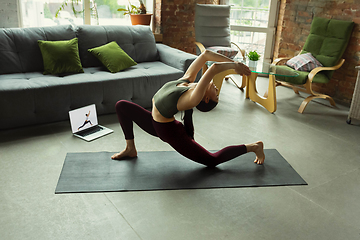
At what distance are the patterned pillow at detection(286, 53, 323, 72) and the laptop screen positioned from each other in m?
2.66

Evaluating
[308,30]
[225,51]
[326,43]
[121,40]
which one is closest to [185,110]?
[121,40]

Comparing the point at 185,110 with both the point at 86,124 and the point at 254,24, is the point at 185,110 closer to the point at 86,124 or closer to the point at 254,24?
the point at 86,124

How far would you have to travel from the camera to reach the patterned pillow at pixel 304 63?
4250 millimetres

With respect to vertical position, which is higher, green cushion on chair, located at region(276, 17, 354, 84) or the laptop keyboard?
green cushion on chair, located at region(276, 17, 354, 84)

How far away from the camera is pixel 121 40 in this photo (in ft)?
13.7

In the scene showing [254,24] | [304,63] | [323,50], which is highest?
[254,24]

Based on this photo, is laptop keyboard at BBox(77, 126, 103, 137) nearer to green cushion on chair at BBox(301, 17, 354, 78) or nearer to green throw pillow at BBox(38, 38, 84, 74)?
green throw pillow at BBox(38, 38, 84, 74)

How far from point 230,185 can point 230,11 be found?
3664 millimetres

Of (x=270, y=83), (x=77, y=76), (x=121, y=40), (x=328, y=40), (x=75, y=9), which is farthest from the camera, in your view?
(x=75, y=9)

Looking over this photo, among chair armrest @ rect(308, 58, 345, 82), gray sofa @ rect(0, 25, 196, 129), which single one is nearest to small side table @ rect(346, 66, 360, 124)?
chair armrest @ rect(308, 58, 345, 82)

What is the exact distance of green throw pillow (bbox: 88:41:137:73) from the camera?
3800 mm

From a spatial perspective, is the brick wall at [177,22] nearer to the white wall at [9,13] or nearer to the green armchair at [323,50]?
the green armchair at [323,50]

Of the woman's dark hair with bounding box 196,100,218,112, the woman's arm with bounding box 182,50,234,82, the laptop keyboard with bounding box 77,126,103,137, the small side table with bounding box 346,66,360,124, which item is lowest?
the laptop keyboard with bounding box 77,126,103,137

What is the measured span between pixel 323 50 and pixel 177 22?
217 cm
